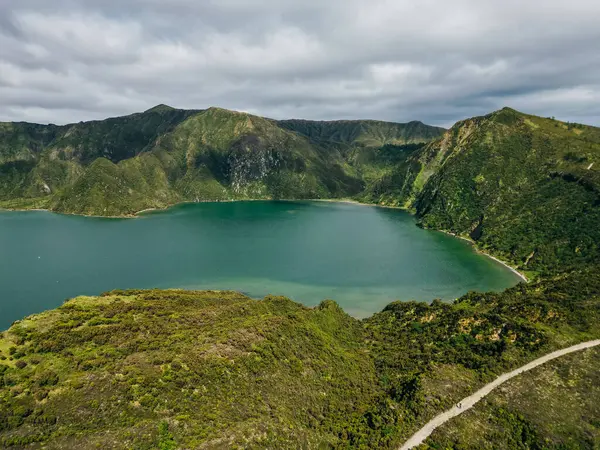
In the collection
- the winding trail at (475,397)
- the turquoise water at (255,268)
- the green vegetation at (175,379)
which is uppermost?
the green vegetation at (175,379)

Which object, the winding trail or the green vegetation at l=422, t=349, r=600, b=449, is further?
the winding trail

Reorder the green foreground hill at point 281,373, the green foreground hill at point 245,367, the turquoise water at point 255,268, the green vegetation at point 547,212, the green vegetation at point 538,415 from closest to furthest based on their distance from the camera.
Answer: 1. the green foreground hill at point 245,367
2. the green foreground hill at point 281,373
3. the green vegetation at point 538,415
4. the turquoise water at point 255,268
5. the green vegetation at point 547,212

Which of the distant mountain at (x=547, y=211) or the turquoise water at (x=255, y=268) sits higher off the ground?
the distant mountain at (x=547, y=211)

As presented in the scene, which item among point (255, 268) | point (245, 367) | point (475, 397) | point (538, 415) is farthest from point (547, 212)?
point (245, 367)

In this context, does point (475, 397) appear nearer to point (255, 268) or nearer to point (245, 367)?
point (245, 367)

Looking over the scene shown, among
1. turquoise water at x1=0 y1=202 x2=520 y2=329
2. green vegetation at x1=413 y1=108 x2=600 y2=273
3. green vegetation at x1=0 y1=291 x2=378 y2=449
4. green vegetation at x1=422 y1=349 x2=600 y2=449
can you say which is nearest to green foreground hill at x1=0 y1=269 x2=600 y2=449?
green vegetation at x1=0 y1=291 x2=378 y2=449

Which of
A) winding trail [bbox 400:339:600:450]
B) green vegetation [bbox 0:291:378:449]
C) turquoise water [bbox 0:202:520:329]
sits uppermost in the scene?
green vegetation [bbox 0:291:378:449]

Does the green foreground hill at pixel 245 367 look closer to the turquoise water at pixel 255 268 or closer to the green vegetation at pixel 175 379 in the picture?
the green vegetation at pixel 175 379

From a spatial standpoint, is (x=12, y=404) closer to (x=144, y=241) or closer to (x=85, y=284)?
(x=85, y=284)

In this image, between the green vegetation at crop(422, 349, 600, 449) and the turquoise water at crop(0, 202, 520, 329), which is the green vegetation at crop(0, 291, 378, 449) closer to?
the green vegetation at crop(422, 349, 600, 449)

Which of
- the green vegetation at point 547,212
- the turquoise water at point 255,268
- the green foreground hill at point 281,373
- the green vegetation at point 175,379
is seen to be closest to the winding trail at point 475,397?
the green foreground hill at point 281,373
